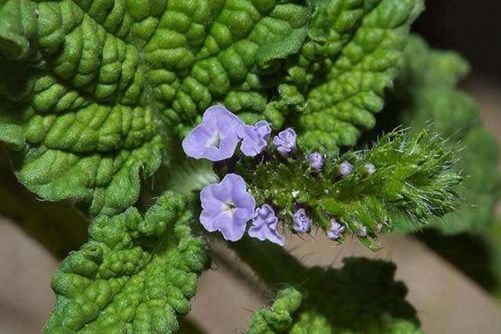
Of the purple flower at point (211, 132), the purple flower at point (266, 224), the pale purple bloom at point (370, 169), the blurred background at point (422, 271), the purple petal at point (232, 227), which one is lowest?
the blurred background at point (422, 271)

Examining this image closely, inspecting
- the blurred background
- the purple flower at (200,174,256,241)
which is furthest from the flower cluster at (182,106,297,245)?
the blurred background

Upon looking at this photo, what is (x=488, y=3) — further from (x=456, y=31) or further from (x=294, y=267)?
(x=294, y=267)

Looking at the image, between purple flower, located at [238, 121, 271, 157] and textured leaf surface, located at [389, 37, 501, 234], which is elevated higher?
purple flower, located at [238, 121, 271, 157]

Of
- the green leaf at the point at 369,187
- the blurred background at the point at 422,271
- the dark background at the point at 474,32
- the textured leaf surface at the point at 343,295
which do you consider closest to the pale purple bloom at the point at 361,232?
the green leaf at the point at 369,187

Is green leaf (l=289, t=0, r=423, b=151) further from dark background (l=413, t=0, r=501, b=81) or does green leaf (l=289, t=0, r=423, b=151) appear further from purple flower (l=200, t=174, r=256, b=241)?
dark background (l=413, t=0, r=501, b=81)

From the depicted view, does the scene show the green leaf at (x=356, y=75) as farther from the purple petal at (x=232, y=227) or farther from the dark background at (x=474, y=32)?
the dark background at (x=474, y=32)

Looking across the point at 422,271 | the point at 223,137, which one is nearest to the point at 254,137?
the point at 223,137

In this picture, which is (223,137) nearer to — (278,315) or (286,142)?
(286,142)
